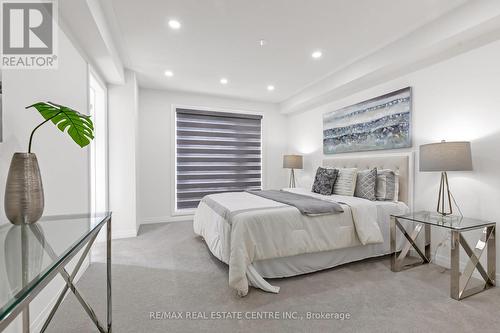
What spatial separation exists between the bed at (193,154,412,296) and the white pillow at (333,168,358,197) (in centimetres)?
45

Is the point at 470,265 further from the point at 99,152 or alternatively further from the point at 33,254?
the point at 99,152

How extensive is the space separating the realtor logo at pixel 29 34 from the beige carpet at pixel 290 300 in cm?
181

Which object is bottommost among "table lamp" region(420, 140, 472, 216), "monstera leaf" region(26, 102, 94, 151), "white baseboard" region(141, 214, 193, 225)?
"white baseboard" region(141, 214, 193, 225)

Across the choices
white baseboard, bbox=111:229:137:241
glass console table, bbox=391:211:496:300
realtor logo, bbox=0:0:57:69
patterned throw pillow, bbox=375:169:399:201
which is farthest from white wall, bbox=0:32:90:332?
patterned throw pillow, bbox=375:169:399:201

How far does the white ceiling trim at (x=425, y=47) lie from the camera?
2.06 m

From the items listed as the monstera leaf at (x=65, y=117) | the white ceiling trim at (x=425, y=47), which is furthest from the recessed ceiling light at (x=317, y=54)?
the monstera leaf at (x=65, y=117)

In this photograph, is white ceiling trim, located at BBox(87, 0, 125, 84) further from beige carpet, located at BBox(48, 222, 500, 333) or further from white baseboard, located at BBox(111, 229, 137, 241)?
beige carpet, located at BBox(48, 222, 500, 333)

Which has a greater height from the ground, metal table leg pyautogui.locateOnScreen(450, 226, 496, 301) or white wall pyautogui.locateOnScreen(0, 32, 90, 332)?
white wall pyautogui.locateOnScreen(0, 32, 90, 332)

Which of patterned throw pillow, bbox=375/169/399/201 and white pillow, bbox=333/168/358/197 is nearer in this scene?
patterned throw pillow, bbox=375/169/399/201

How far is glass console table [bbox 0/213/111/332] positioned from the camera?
2.03 ft

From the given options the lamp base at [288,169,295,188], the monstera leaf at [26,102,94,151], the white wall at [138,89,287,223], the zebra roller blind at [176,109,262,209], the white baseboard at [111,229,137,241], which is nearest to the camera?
the monstera leaf at [26,102,94,151]

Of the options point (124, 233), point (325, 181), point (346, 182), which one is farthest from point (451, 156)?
point (124, 233)

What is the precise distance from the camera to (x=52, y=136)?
190 centimetres

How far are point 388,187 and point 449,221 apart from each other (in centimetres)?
87
